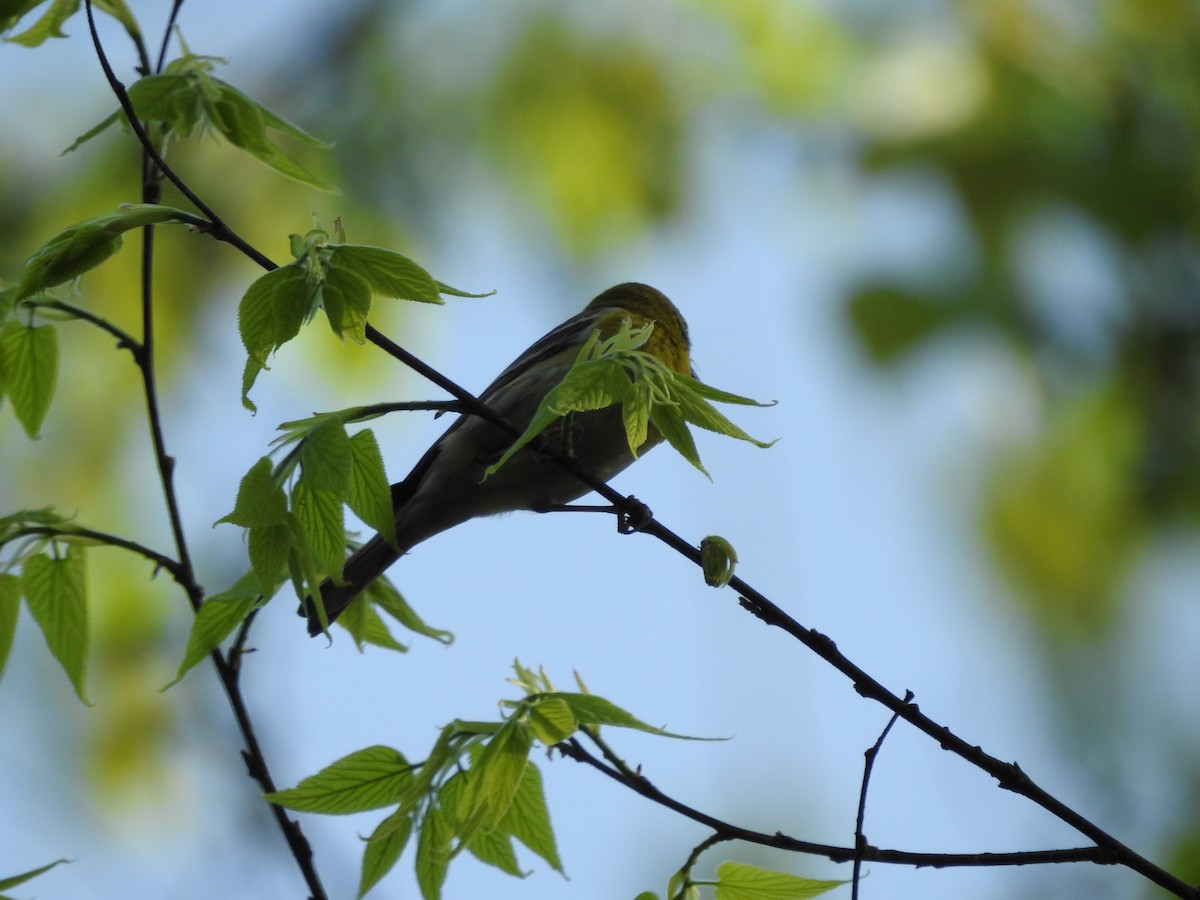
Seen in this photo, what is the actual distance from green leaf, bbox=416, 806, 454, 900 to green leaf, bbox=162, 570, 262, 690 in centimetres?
46

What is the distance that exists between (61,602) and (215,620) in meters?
0.38

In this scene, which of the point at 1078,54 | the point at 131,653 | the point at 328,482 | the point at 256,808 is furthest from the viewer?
the point at 131,653

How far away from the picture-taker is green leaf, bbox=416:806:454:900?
194 centimetres

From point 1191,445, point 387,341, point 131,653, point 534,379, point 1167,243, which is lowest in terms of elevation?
point 387,341

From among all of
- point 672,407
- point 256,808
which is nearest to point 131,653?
point 256,808

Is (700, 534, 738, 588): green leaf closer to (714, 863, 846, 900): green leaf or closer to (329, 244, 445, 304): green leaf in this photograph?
(714, 863, 846, 900): green leaf

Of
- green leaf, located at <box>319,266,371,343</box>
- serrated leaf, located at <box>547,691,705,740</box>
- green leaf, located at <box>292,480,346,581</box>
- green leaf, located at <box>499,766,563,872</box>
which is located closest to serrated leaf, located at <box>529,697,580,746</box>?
serrated leaf, located at <box>547,691,705,740</box>

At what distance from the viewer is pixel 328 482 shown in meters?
1.71

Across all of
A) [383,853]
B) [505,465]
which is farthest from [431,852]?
[505,465]

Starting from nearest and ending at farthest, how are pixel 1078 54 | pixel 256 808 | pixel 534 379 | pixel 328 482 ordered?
pixel 328 482 < pixel 256 808 < pixel 1078 54 < pixel 534 379

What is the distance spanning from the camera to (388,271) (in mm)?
1787

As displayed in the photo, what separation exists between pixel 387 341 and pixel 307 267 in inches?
7.0

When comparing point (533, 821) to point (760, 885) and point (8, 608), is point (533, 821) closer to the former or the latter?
point (760, 885)

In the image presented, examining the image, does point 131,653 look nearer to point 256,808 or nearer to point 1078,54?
point 256,808
